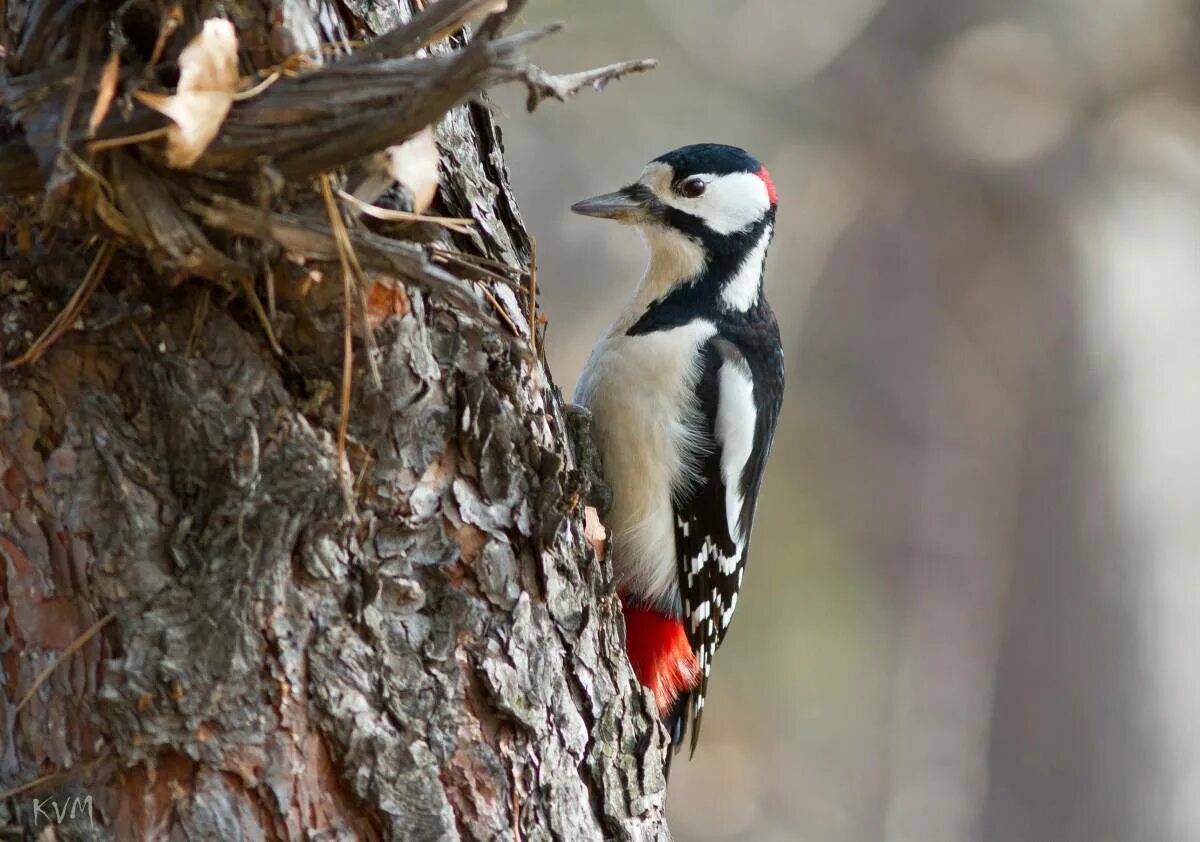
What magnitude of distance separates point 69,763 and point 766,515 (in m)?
6.31

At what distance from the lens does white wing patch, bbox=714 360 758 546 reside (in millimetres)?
2850

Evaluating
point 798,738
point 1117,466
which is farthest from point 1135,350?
point 798,738

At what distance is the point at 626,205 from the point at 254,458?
1.56 metres

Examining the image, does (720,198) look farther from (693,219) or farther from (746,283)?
(746,283)

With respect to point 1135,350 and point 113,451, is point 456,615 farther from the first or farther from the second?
point 1135,350

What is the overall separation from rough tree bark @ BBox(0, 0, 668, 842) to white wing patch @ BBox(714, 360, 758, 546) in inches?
41.4

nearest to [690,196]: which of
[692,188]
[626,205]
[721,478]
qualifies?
[692,188]

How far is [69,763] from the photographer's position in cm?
162

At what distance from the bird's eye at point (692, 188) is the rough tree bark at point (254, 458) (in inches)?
49.9

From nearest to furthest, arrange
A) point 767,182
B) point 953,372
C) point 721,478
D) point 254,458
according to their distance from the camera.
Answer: point 254,458 → point 721,478 → point 767,182 → point 953,372

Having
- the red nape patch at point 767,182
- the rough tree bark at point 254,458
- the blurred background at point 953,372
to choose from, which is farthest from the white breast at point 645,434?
the blurred background at point 953,372

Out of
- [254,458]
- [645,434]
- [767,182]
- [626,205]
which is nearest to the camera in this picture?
[254,458]

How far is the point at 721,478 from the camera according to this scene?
2.89 m

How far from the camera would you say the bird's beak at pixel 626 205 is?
298 centimetres
